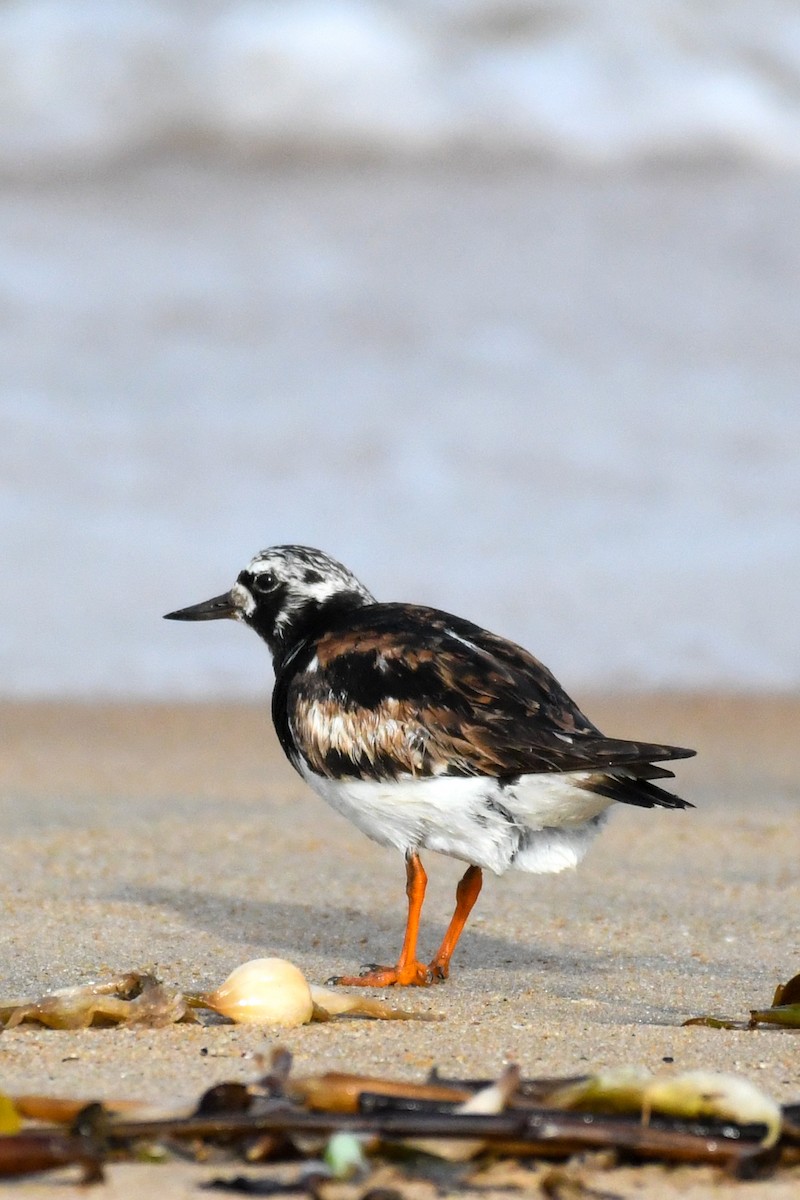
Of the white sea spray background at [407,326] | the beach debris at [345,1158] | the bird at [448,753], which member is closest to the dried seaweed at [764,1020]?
the bird at [448,753]

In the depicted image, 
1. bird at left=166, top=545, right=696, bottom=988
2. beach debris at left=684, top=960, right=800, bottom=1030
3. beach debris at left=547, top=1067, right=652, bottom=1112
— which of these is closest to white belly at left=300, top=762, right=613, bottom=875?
bird at left=166, top=545, right=696, bottom=988

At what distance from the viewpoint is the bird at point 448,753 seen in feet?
11.6

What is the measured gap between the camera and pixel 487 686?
3713mm

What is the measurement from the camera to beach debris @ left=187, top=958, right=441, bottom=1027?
296cm

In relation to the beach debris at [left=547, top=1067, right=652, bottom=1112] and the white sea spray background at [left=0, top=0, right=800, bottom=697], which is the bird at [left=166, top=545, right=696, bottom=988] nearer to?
the beach debris at [left=547, top=1067, right=652, bottom=1112]

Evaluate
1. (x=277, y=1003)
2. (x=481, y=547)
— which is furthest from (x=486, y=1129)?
(x=481, y=547)

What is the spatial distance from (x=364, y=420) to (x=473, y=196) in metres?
4.13

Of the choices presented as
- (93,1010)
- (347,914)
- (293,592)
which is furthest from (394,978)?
(293,592)

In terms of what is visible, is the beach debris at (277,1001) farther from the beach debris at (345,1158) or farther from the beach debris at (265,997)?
the beach debris at (345,1158)

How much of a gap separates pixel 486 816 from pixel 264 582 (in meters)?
1.24

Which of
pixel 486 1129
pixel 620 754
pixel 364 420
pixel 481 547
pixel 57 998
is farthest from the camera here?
pixel 364 420

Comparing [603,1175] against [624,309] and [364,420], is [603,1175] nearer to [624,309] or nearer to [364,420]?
[364,420]

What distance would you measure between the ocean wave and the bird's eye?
426 inches

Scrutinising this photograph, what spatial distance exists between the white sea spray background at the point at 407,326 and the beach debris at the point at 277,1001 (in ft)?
17.2
